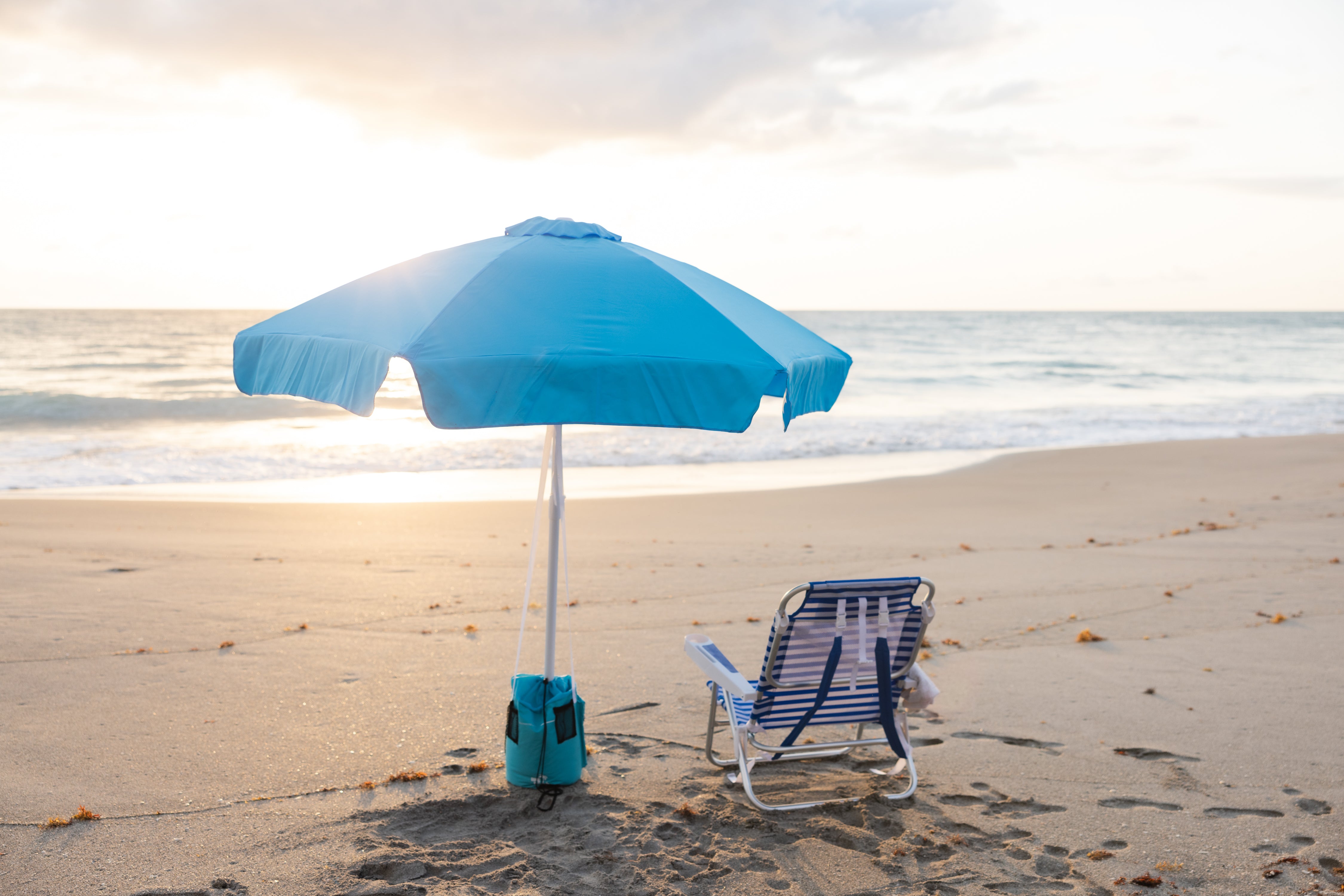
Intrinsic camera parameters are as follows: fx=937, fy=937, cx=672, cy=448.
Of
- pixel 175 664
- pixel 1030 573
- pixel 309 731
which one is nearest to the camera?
pixel 309 731

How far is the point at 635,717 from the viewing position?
4844 mm

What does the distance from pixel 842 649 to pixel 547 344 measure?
1.82 meters

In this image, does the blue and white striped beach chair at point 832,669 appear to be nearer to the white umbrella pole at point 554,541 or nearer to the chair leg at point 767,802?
the chair leg at point 767,802

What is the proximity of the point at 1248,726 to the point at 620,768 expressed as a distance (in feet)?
10.3

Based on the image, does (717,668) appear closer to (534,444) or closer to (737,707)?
(737,707)

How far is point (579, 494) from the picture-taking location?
12.8 meters

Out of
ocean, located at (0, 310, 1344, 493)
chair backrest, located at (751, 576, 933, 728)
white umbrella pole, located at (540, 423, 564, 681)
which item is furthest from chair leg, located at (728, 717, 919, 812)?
ocean, located at (0, 310, 1344, 493)

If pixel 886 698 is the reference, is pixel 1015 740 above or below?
below

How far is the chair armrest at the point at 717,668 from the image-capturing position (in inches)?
145

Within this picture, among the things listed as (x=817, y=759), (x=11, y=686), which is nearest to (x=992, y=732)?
(x=817, y=759)

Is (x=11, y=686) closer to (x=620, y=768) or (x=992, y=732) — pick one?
(x=620, y=768)

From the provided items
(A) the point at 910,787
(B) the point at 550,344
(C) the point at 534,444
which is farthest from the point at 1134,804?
(C) the point at 534,444

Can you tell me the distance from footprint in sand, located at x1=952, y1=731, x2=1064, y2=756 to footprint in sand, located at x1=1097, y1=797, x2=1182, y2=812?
45cm

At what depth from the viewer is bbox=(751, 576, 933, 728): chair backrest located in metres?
3.76
